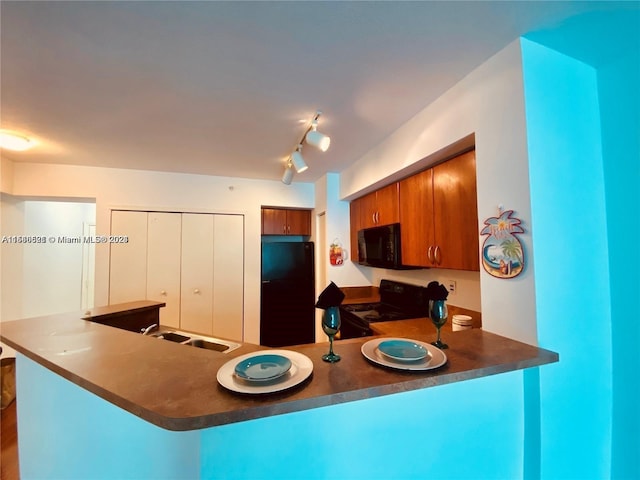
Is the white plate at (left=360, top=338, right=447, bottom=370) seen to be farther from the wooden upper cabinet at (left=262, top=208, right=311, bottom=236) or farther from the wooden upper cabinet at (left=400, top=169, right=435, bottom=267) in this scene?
the wooden upper cabinet at (left=262, top=208, right=311, bottom=236)

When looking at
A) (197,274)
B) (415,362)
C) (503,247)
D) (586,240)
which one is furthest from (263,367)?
(197,274)

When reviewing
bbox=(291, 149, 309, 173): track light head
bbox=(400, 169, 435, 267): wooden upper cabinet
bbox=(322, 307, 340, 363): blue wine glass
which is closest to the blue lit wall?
bbox=(400, 169, 435, 267): wooden upper cabinet

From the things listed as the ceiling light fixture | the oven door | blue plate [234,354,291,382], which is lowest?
the oven door

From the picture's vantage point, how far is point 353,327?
7.86 feet

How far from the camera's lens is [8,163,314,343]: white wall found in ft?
9.21

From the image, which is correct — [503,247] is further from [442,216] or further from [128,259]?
[128,259]

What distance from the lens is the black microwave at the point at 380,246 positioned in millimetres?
2211

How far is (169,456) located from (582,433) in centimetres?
168

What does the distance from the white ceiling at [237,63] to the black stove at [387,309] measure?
1.49 meters

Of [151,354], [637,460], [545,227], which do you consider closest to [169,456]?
[151,354]

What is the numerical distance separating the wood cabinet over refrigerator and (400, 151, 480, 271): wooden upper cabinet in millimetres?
2235

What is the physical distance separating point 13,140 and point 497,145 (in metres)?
3.43

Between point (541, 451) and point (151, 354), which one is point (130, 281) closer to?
point (151, 354)

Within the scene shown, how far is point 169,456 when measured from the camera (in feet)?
2.70
